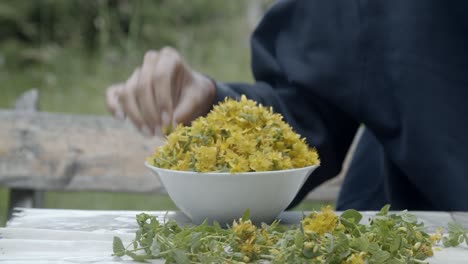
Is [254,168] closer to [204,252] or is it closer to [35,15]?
[204,252]

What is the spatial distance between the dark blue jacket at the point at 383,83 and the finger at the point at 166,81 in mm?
241

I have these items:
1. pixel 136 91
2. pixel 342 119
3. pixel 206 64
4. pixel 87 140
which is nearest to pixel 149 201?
pixel 206 64

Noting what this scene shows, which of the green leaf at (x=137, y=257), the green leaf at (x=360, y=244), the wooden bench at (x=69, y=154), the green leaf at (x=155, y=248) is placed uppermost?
the green leaf at (x=360, y=244)

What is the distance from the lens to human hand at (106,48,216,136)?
1.20 meters

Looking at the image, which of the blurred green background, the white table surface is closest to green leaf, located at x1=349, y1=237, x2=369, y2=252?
the white table surface

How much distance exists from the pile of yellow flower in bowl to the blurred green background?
3257 millimetres

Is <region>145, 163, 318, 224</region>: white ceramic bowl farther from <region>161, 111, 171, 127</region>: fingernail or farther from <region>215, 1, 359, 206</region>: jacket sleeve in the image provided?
<region>215, 1, 359, 206</region>: jacket sleeve

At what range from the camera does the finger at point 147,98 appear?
1.19 m

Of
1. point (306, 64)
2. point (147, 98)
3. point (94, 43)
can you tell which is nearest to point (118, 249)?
point (147, 98)

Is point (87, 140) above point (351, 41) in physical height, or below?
below

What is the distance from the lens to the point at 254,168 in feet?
3.12

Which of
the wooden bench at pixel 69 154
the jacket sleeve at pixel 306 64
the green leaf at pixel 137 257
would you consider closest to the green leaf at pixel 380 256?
the green leaf at pixel 137 257

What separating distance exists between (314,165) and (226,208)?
125 mm

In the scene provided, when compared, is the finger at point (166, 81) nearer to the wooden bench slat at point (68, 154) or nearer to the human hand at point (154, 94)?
the human hand at point (154, 94)
